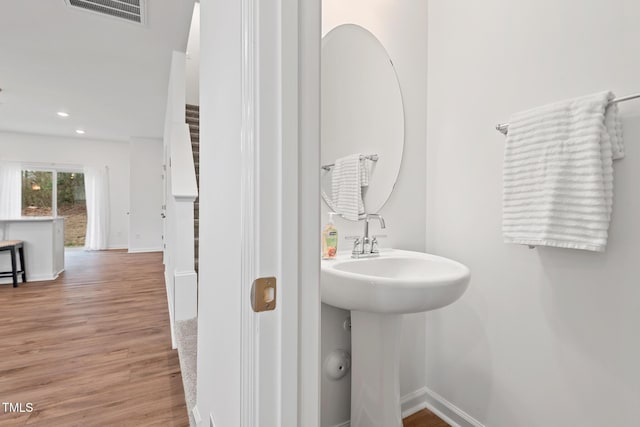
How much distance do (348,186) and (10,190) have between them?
774 cm

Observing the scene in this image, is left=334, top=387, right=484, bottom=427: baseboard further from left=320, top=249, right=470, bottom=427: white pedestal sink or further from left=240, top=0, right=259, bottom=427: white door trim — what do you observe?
left=240, top=0, right=259, bottom=427: white door trim

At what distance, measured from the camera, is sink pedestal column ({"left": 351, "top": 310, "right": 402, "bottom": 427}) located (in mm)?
1181

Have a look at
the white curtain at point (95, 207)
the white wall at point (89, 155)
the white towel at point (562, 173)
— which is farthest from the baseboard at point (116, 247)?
the white towel at point (562, 173)

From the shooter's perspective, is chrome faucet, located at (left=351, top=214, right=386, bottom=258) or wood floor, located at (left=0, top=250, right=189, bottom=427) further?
wood floor, located at (left=0, top=250, right=189, bottom=427)

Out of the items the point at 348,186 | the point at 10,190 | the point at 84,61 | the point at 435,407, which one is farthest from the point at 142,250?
the point at 435,407

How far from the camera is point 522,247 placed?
1.25m

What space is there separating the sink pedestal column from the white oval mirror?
1.70ft

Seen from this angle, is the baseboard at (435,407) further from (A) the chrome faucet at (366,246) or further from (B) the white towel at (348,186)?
(B) the white towel at (348,186)

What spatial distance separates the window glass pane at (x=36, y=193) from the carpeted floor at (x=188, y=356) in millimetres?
6507

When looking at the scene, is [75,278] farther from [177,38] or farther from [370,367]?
[370,367]

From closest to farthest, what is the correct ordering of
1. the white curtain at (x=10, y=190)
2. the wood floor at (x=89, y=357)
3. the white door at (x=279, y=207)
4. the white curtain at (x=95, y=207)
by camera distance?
1. the white door at (x=279, y=207)
2. the wood floor at (x=89, y=357)
3. the white curtain at (x=10, y=190)
4. the white curtain at (x=95, y=207)

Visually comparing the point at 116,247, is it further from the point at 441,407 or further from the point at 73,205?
the point at 441,407

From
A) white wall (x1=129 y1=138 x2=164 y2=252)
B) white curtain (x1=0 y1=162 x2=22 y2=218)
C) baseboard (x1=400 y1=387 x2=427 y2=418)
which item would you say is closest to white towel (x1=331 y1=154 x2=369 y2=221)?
baseboard (x1=400 y1=387 x2=427 y2=418)

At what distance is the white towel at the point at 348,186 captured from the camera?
141cm
